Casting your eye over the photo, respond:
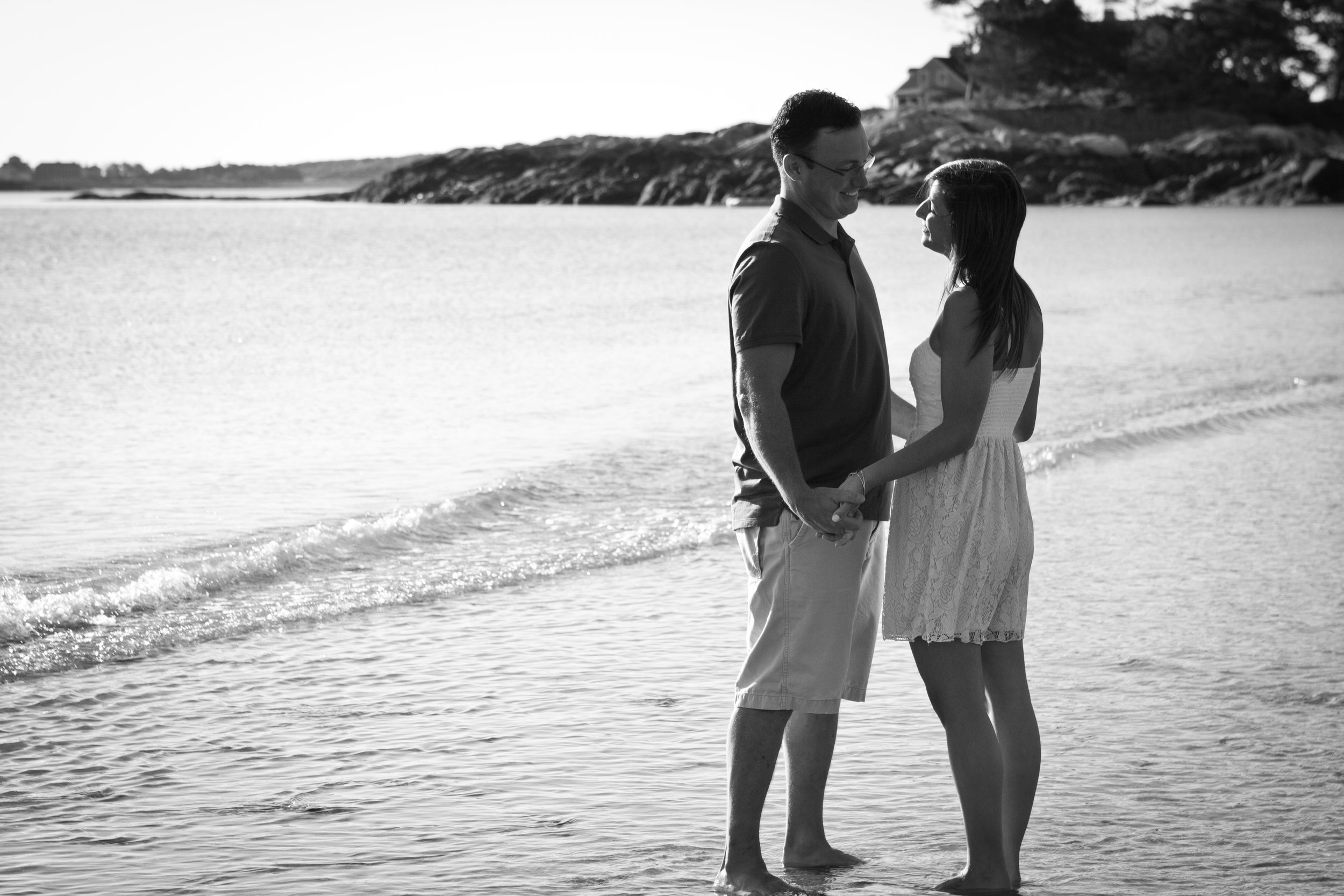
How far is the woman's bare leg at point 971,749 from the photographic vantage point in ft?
11.6

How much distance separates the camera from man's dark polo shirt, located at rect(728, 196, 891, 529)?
3389mm

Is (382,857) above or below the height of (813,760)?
below

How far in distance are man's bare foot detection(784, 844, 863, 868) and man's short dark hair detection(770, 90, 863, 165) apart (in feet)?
5.80

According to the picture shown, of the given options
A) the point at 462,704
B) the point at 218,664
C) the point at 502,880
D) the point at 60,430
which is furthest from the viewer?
the point at 60,430

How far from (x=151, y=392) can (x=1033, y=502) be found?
401 inches

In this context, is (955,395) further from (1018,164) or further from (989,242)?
(1018,164)

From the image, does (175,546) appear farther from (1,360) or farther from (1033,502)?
(1,360)

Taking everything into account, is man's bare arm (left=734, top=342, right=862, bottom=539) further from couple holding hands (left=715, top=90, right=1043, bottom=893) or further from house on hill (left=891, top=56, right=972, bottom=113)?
house on hill (left=891, top=56, right=972, bottom=113)

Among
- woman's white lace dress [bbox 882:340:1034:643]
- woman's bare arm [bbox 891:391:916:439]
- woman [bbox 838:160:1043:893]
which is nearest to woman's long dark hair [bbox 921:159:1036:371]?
woman [bbox 838:160:1043:893]

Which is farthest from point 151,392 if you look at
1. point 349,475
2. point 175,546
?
point 175,546

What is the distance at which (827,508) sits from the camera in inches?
133

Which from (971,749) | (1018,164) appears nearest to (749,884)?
(971,749)

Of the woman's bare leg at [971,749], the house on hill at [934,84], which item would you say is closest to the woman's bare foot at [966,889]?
the woman's bare leg at [971,749]

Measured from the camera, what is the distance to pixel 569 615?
6512 mm
